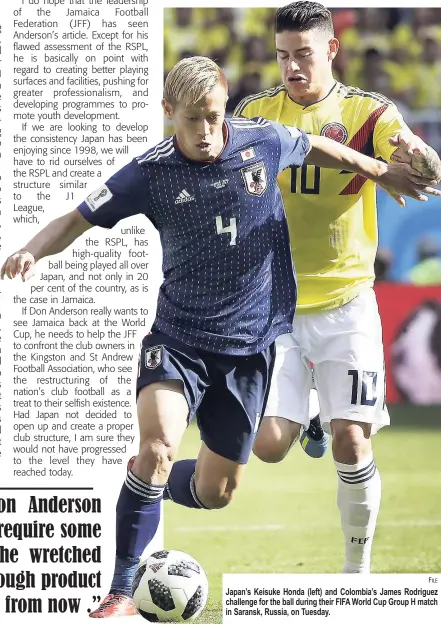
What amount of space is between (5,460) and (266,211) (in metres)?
1.85

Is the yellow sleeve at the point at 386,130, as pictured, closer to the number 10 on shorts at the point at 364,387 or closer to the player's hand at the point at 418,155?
the player's hand at the point at 418,155

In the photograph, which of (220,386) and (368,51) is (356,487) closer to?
(220,386)

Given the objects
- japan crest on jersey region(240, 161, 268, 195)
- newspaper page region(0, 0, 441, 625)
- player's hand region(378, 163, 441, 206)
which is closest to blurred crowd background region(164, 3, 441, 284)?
newspaper page region(0, 0, 441, 625)

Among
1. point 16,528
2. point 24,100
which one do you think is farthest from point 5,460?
point 24,100

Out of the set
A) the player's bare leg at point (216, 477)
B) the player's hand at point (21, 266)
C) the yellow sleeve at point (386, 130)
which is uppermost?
the yellow sleeve at point (386, 130)

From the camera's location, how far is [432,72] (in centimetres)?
1352

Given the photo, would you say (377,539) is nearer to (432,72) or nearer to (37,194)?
(37,194)

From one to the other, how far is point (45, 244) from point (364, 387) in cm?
172

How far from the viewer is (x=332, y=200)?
5480mm

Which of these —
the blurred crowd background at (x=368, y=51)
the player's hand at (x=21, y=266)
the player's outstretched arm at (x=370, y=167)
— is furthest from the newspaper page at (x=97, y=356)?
the blurred crowd background at (x=368, y=51)

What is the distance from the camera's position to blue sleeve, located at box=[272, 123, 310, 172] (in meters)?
4.94

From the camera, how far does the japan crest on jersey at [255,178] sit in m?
4.84

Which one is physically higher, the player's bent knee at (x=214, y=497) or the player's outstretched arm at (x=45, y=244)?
the player's outstretched arm at (x=45, y=244)

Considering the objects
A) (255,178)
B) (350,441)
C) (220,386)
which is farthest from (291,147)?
(350,441)
